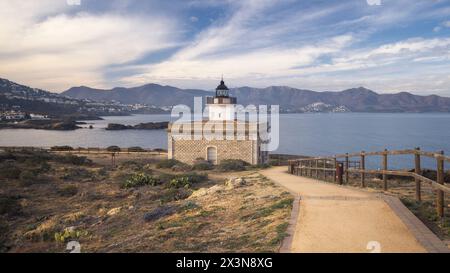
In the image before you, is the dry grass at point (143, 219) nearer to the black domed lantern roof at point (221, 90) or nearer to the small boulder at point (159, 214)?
the small boulder at point (159, 214)

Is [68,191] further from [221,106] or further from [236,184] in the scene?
[221,106]

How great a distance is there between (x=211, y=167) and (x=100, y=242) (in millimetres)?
18251

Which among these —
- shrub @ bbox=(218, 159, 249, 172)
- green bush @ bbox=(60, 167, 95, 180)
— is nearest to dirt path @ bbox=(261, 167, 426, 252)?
shrub @ bbox=(218, 159, 249, 172)

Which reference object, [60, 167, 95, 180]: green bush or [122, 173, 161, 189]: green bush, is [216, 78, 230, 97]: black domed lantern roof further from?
[122, 173, 161, 189]: green bush

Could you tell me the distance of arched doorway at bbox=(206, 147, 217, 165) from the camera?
100.0ft

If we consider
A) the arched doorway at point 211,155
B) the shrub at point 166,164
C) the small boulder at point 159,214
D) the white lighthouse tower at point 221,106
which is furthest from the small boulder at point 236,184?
the white lighthouse tower at point 221,106

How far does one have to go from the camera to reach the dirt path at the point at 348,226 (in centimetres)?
610

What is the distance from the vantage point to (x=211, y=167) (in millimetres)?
27594

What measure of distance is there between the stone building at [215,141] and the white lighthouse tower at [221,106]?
4.32 meters

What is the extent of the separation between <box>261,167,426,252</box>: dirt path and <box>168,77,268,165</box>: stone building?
19.6 meters

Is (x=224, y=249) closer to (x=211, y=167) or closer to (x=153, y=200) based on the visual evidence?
(x=153, y=200)
